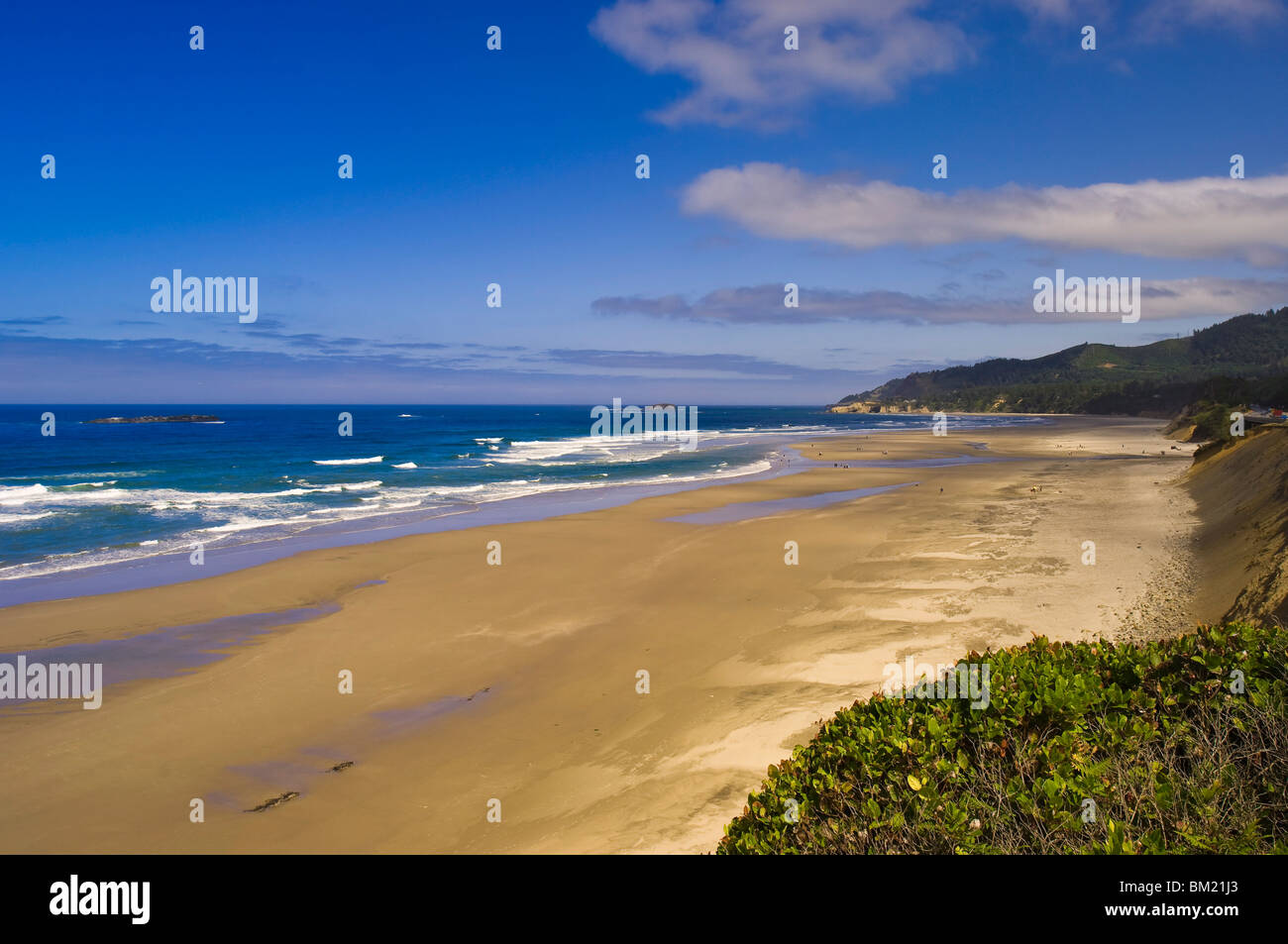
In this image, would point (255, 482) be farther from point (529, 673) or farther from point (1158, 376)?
point (1158, 376)

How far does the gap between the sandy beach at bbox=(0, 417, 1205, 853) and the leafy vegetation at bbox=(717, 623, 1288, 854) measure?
283 cm

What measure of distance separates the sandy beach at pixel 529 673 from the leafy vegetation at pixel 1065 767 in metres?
2.83

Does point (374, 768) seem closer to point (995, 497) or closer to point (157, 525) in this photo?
point (157, 525)

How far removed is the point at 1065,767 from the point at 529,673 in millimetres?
8675

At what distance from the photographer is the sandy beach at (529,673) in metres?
7.14

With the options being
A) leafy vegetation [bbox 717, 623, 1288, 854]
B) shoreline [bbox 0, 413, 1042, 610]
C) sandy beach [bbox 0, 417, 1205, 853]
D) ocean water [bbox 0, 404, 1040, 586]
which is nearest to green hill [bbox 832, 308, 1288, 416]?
ocean water [bbox 0, 404, 1040, 586]

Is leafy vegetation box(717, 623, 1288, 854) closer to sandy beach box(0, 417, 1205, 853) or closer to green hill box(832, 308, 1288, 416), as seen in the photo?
sandy beach box(0, 417, 1205, 853)

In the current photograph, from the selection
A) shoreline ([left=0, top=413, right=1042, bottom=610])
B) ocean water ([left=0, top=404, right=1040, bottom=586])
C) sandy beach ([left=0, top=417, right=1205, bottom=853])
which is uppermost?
ocean water ([left=0, top=404, right=1040, bottom=586])

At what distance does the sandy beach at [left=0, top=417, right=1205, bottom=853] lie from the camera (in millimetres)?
7137

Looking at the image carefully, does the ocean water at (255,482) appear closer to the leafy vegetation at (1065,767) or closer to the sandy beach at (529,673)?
the sandy beach at (529,673)

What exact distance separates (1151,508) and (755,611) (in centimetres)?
1642

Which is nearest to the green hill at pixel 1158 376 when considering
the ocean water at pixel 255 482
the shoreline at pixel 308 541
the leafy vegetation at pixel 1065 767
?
the ocean water at pixel 255 482

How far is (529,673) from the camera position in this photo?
1109 centimetres
